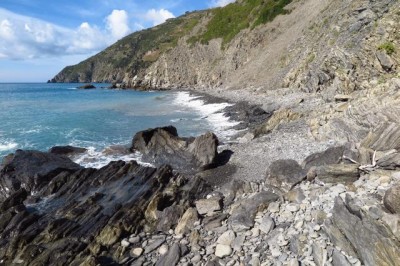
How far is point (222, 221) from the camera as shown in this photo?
43.7 ft

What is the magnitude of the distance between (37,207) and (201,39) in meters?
97.2

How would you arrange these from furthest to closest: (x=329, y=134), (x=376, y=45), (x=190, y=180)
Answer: (x=376, y=45) → (x=329, y=134) → (x=190, y=180)

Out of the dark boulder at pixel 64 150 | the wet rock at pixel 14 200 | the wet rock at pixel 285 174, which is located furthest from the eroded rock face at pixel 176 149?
the wet rock at pixel 14 200

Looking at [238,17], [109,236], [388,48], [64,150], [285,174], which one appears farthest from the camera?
[238,17]

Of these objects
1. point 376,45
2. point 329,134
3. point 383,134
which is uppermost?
point 376,45

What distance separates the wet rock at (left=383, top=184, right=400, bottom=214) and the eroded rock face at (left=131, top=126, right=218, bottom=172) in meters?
12.3

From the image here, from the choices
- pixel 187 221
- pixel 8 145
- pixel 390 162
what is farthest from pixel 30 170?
pixel 390 162

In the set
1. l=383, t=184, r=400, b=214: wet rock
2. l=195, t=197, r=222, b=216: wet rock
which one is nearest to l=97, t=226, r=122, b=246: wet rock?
l=195, t=197, r=222, b=216: wet rock

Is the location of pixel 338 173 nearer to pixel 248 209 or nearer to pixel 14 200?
pixel 248 209

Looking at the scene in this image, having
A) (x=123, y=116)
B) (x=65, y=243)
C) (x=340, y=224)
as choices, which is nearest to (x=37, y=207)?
(x=65, y=243)

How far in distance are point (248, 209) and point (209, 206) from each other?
2.07 m

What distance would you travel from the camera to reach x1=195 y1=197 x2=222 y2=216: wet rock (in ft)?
46.6

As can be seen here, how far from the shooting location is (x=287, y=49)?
5903cm

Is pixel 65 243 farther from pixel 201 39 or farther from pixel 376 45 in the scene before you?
pixel 201 39
